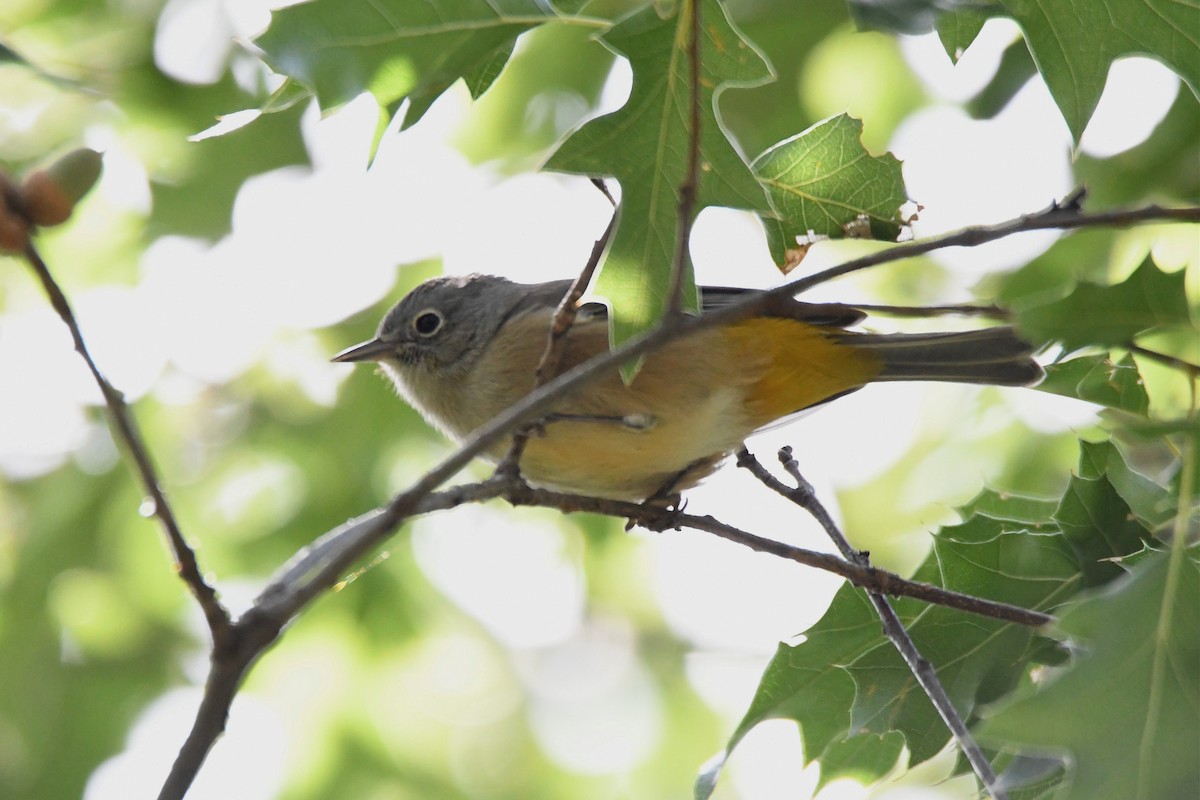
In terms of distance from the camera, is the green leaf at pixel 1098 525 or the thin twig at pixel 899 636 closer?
the thin twig at pixel 899 636

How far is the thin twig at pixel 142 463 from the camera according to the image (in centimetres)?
198

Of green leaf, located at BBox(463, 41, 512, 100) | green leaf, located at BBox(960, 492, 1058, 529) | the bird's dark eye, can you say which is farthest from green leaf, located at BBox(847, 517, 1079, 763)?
the bird's dark eye

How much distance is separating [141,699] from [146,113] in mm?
3679

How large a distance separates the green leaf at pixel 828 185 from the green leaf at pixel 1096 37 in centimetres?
56

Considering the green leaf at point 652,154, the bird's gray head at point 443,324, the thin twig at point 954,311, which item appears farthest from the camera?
the bird's gray head at point 443,324

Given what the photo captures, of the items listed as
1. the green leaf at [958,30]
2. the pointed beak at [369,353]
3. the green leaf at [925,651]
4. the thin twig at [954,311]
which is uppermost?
the green leaf at [958,30]

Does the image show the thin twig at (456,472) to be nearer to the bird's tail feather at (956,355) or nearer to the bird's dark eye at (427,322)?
the bird's tail feather at (956,355)

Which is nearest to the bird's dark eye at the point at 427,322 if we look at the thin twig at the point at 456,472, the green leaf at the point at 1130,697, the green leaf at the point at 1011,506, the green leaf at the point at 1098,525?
the green leaf at the point at 1011,506

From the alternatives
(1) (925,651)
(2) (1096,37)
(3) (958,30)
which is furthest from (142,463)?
(2) (1096,37)

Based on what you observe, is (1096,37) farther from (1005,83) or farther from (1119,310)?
(1005,83)

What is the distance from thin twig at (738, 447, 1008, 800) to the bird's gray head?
5.58 feet

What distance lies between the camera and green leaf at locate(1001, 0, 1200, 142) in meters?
3.02

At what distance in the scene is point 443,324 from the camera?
5.62 metres

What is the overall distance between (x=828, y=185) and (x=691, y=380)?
127 cm
